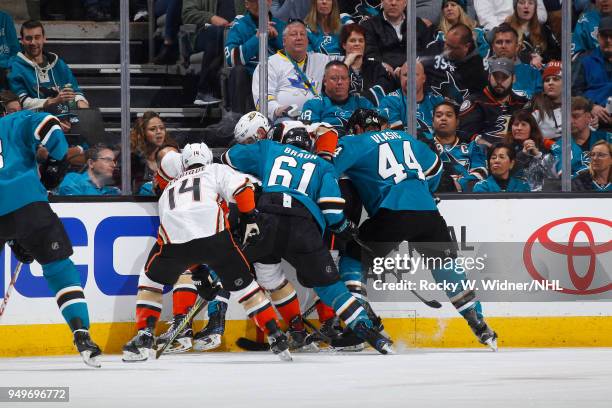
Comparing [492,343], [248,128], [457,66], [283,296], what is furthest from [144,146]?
[492,343]

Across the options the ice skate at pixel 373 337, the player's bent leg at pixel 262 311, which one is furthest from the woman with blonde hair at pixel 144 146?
the ice skate at pixel 373 337

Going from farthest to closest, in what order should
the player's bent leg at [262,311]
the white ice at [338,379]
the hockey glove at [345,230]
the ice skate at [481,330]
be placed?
the ice skate at [481,330] < the hockey glove at [345,230] < the player's bent leg at [262,311] < the white ice at [338,379]

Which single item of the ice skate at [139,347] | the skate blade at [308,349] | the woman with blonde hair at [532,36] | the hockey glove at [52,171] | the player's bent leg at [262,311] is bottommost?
the skate blade at [308,349]

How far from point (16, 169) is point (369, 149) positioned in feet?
6.18

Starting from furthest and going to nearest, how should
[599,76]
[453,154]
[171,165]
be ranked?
[599,76] → [453,154] → [171,165]

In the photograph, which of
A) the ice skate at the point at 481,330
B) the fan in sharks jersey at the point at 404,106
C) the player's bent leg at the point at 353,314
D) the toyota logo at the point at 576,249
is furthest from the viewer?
the fan in sharks jersey at the point at 404,106

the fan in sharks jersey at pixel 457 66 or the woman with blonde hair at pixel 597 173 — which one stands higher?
the fan in sharks jersey at pixel 457 66

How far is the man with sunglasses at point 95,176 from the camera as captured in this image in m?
7.43

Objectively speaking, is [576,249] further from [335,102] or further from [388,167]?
[335,102]

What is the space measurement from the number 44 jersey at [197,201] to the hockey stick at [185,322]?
1.58 ft

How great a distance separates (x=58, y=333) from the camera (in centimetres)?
730

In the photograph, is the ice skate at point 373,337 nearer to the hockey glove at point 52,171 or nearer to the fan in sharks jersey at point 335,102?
the fan in sharks jersey at point 335,102

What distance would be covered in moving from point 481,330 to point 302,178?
1245mm

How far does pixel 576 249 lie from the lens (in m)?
7.67
